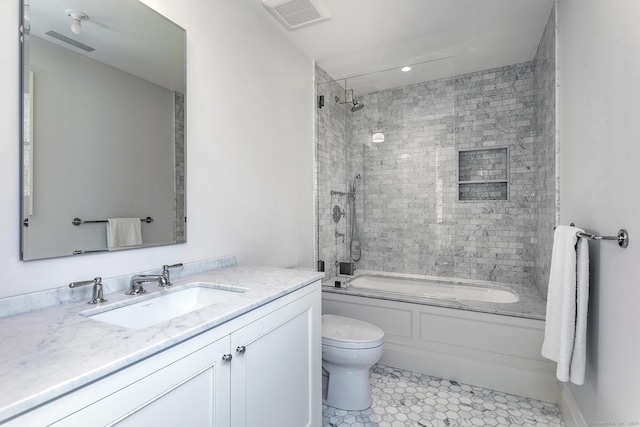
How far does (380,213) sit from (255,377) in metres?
2.45

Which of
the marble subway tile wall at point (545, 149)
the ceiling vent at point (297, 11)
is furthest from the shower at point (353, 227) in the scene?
the marble subway tile wall at point (545, 149)

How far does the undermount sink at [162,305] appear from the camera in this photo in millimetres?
1204

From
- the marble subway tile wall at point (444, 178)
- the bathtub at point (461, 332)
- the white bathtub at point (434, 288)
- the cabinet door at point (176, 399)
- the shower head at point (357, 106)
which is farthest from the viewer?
the shower head at point (357, 106)

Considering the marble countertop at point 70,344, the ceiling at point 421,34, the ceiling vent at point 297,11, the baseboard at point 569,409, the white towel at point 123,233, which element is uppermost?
the ceiling at point 421,34

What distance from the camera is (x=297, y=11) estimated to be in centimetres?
234

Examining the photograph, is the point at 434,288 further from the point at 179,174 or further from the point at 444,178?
the point at 179,174

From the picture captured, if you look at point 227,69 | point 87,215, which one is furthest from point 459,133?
point 87,215

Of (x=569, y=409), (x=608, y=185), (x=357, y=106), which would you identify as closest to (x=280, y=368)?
(x=608, y=185)

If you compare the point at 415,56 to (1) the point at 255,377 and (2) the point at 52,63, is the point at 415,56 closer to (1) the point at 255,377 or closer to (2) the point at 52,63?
(2) the point at 52,63

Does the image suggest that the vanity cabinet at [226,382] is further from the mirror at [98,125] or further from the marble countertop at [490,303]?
the marble countertop at [490,303]

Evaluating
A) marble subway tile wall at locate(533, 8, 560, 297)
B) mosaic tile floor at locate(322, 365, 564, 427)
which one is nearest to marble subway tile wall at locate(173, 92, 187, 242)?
mosaic tile floor at locate(322, 365, 564, 427)

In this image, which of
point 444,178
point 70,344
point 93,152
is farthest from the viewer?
point 444,178

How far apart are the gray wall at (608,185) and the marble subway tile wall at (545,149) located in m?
0.48

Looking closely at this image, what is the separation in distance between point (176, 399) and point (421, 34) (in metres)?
2.95
